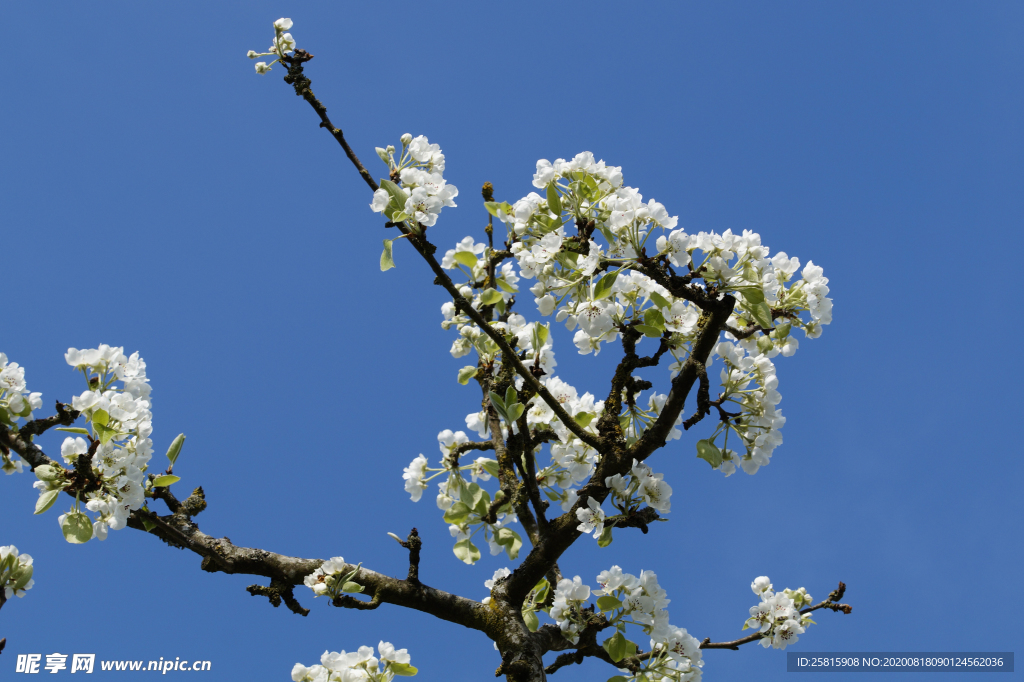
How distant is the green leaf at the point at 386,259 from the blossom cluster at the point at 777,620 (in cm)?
331

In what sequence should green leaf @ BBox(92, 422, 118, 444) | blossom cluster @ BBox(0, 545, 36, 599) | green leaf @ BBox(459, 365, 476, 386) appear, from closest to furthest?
1. green leaf @ BBox(92, 422, 118, 444)
2. blossom cluster @ BBox(0, 545, 36, 599)
3. green leaf @ BBox(459, 365, 476, 386)

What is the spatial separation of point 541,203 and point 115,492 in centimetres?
260

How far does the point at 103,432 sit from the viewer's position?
310 cm

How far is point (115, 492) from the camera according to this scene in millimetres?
3123

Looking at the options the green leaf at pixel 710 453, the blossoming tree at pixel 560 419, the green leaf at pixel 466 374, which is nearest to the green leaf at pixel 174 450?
the blossoming tree at pixel 560 419

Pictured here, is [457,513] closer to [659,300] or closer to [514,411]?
[514,411]

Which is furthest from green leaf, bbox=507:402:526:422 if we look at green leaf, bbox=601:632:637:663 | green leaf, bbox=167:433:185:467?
green leaf, bbox=167:433:185:467

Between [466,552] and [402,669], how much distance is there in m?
0.84

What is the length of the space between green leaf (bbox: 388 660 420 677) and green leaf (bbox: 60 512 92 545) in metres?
1.76

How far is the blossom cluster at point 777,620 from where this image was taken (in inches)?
164

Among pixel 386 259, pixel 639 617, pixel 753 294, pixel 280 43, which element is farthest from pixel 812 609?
pixel 280 43

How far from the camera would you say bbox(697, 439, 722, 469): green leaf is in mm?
3625

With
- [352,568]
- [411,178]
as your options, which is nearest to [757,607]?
[352,568]

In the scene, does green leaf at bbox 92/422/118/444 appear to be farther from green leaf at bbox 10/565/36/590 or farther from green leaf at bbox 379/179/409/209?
green leaf at bbox 379/179/409/209
